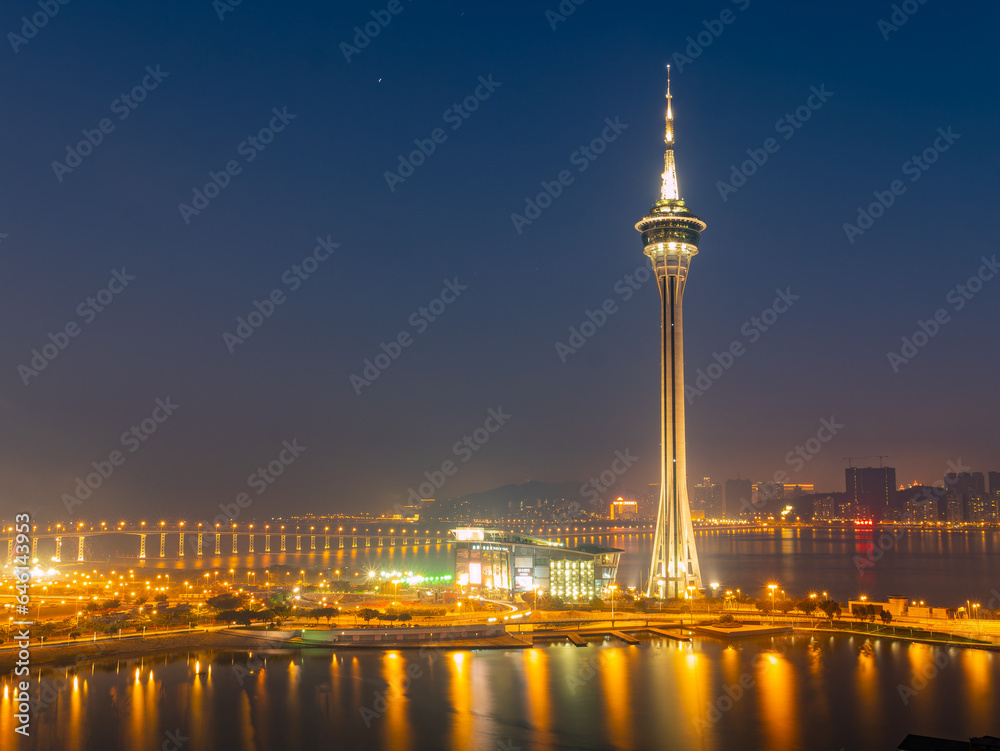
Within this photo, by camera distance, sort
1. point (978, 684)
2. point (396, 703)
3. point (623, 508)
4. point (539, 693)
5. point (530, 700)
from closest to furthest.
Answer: point (396, 703), point (530, 700), point (539, 693), point (978, 684), point (623, 508)

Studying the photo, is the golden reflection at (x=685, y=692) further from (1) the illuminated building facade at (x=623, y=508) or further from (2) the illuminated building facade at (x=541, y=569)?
(1) the illuminated building facade at (x=623, y=508)

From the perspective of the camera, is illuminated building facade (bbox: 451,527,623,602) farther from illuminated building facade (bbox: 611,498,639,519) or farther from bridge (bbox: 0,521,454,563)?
illuminated building facade (bbox: 611,498,639,519)

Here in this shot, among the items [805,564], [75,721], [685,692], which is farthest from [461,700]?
[805,564]

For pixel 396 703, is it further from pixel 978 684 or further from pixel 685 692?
pixel 978 684

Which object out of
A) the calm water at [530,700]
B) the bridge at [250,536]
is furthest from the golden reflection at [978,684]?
the bridge at [250,536]

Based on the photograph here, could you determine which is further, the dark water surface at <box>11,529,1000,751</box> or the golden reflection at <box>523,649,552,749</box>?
the golden reflection at <box>523,649,552,749</box>

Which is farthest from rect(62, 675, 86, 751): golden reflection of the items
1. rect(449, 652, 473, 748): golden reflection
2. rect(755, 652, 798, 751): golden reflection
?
rect(755, 652, 798, 751): golden reflection
